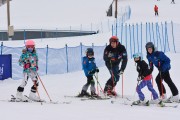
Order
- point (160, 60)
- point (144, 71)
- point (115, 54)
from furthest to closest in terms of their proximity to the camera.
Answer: point (115, 54) < point (160, 60) < point (144, 71)

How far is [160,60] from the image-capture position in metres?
10.5

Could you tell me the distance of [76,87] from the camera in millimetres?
14664

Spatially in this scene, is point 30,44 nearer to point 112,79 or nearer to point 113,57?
point 113,57

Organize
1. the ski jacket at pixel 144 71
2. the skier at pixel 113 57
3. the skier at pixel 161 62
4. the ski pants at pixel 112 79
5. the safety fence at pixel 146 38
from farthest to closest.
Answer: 1. the safety fence at pixel 146 38
2. the ski pants at pixel 112 79
3. the skier at pixel 113 57
4. the skier at pixel 161 62
5. the ski jacket at pixel 144 71

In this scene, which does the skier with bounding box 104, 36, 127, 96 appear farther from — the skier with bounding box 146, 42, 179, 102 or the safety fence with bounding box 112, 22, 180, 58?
the safety fence with bounding box 112, 22, 180, 58

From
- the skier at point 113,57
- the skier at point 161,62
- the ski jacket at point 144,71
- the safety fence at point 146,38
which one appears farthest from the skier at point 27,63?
the safety fence at point 146,38

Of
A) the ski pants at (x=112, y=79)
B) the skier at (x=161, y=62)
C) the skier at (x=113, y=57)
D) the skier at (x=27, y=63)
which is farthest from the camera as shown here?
the ski pants at (x=112, y=79)

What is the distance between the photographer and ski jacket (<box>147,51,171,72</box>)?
10.5 metres

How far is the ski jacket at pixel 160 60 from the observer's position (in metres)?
10.5

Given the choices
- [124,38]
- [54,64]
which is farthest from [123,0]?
[54,64]

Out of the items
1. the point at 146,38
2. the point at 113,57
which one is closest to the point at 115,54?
the point at 113,57

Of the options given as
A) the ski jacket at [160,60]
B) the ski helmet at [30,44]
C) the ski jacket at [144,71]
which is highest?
the ski helmet at [30,44]

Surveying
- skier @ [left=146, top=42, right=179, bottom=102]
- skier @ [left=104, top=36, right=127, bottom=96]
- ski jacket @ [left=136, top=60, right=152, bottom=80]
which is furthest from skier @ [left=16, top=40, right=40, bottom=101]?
skier @ [left=146, top=42, right=179, bottom=102]

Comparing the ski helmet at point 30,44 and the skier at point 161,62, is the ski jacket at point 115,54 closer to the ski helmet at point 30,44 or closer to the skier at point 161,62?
the skier at point 161,62
